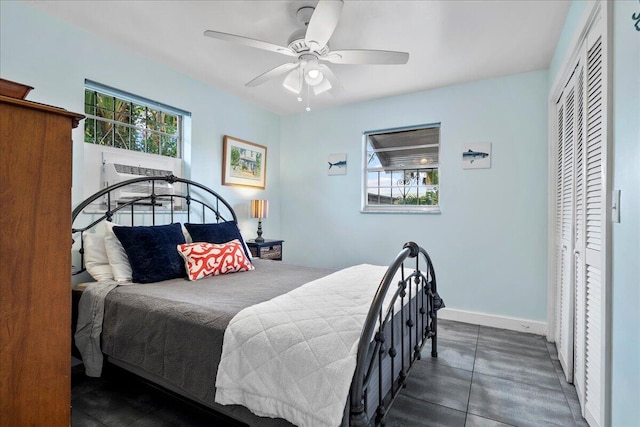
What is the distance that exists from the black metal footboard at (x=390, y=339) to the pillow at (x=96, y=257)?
6.33 feet

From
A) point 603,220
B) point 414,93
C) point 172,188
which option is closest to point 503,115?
point 414,93

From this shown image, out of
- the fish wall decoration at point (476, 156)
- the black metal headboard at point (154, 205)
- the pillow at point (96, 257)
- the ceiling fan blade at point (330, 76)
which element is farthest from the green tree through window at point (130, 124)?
the fish wall decoration at point (476, 156)

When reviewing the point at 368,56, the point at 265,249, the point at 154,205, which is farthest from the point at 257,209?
the point at 368,56

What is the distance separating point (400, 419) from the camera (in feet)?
5.92

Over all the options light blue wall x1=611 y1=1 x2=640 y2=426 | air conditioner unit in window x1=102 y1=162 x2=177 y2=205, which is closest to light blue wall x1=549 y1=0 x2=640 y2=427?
light blue wall x1=611 y1=1 x2=640 y2=426

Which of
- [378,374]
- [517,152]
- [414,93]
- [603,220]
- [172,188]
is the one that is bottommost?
[378,374]

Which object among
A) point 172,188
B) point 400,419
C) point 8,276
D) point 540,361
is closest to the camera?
point 8,276

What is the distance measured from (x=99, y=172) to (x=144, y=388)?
5.45 feet

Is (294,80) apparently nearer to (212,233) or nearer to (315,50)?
(315,50)

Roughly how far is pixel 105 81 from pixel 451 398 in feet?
11.1

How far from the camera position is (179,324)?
1.61m

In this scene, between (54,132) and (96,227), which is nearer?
(54,132)

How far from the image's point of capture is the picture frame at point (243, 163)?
12.2 ft

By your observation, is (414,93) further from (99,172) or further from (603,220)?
(99,172)
